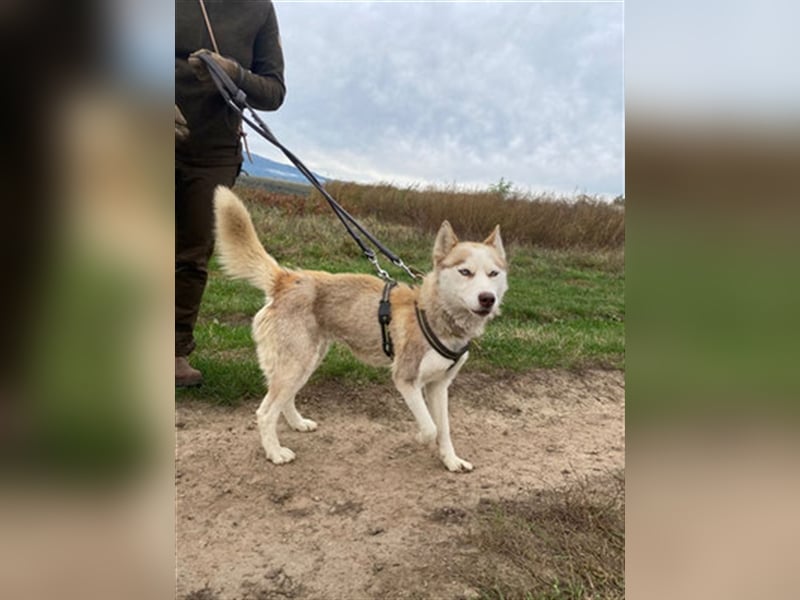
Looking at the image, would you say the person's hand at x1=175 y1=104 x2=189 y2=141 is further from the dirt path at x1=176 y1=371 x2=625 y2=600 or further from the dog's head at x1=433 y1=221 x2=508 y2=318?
the dirt path at x1=176 y1=371 x2=625 y2=600

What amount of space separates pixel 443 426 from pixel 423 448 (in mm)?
151

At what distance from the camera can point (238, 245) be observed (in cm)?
186

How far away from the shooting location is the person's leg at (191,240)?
174 cm

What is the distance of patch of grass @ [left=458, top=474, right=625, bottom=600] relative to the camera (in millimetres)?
1393

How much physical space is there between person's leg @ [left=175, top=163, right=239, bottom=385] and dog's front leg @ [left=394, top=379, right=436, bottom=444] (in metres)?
0.89

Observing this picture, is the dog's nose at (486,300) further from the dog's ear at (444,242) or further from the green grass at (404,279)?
the green grass at (404,279)

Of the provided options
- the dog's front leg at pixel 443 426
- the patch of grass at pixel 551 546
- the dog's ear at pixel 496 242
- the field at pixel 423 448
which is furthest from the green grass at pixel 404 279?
the patch of grass at pixel 551 546

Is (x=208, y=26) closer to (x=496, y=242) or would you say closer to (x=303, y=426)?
(x=496, y=242)

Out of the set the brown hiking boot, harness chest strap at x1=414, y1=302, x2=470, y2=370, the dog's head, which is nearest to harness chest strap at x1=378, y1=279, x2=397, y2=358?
harness chest strap at x1=414, y1=302, x2=470, y2=370

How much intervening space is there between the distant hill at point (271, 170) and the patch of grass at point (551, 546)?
1.41 m

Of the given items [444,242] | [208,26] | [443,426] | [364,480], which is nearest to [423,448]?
[443,426]

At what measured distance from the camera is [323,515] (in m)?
1.67
